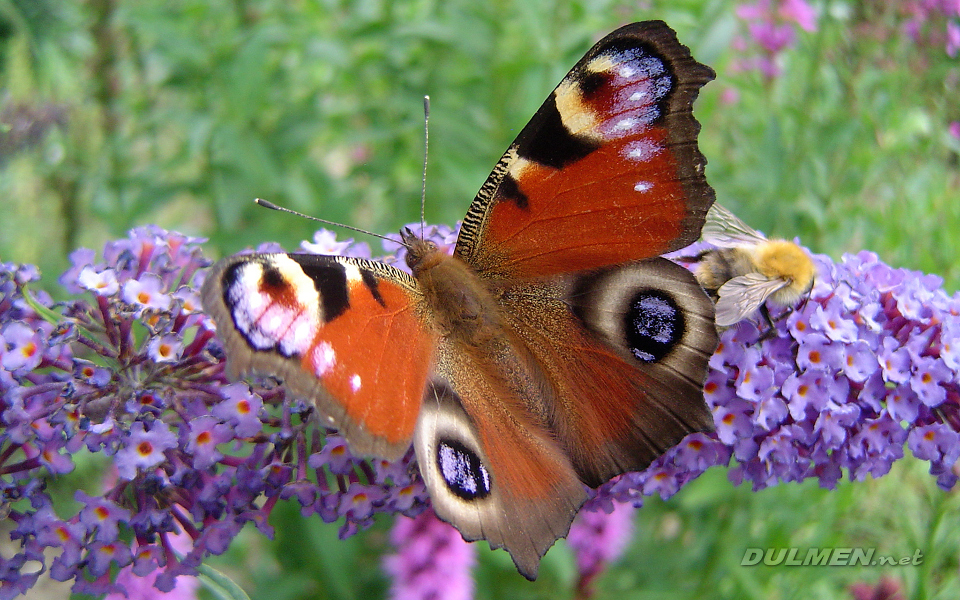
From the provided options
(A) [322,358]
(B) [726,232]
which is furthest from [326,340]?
(B) [726,232]

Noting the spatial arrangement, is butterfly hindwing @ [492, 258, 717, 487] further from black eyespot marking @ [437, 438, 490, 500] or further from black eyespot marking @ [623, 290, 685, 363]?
black eyespot marking @ [437, 438, 490, 500]

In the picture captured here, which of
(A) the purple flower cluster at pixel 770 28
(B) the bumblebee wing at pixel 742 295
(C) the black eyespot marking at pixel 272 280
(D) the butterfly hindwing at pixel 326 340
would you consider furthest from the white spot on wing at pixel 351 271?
(A) the purple flower cluster at pixel 770 28

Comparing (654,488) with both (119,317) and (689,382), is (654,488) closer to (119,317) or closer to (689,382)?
(689,382)

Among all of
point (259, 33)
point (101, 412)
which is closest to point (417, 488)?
point (101, 412)

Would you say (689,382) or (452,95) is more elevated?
(689,382)

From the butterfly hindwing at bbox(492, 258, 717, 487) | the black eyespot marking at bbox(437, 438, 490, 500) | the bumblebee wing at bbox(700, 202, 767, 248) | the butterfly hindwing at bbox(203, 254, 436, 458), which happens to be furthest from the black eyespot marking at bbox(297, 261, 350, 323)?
the bumblebee wing at bbox(700, 202, 767, 248)

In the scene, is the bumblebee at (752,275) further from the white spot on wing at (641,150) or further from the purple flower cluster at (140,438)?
the purple flower cluster at (140,438)
